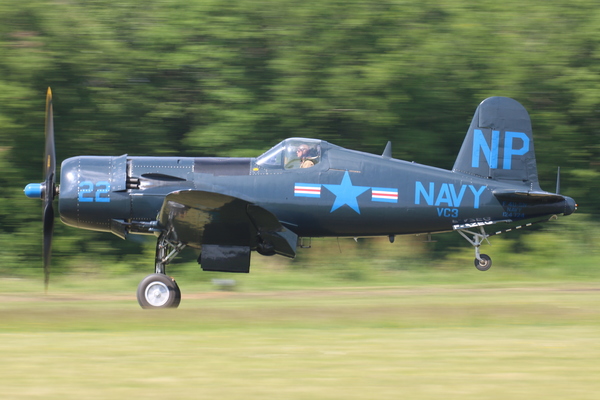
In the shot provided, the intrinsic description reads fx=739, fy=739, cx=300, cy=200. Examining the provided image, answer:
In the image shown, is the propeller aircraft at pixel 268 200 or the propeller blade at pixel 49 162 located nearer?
the propeller aircraft at pixel 268 200

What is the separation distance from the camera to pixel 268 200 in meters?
9.38

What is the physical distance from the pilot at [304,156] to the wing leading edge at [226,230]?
0.87 m

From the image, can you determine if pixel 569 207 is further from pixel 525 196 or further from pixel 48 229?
pixel 48 229

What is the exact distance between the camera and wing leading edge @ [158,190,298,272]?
8.78m

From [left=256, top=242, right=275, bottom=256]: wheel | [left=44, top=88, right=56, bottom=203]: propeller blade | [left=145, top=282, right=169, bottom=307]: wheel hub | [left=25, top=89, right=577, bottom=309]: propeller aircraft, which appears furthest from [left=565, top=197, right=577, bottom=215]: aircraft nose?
[left=44, top=88, right=56, bottom=203]: propeller blade

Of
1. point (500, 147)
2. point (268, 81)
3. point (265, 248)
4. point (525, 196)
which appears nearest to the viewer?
point (265, 248)

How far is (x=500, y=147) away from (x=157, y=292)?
16.3 ft

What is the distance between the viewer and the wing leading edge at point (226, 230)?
8.78 m

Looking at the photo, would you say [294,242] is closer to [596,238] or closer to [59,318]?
[59,318]

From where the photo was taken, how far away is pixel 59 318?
789 cm

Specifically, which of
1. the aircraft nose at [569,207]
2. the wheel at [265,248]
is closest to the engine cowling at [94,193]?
the wheel at [265,248]

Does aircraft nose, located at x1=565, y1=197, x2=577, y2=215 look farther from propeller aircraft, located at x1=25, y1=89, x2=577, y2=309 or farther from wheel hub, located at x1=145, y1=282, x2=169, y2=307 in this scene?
wheel hub, located at x1=145, y1=282, x2=169, y2=307

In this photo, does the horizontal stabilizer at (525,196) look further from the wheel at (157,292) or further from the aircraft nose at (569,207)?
the wheel at (157,292)

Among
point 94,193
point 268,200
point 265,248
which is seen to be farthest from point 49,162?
point 265,248
